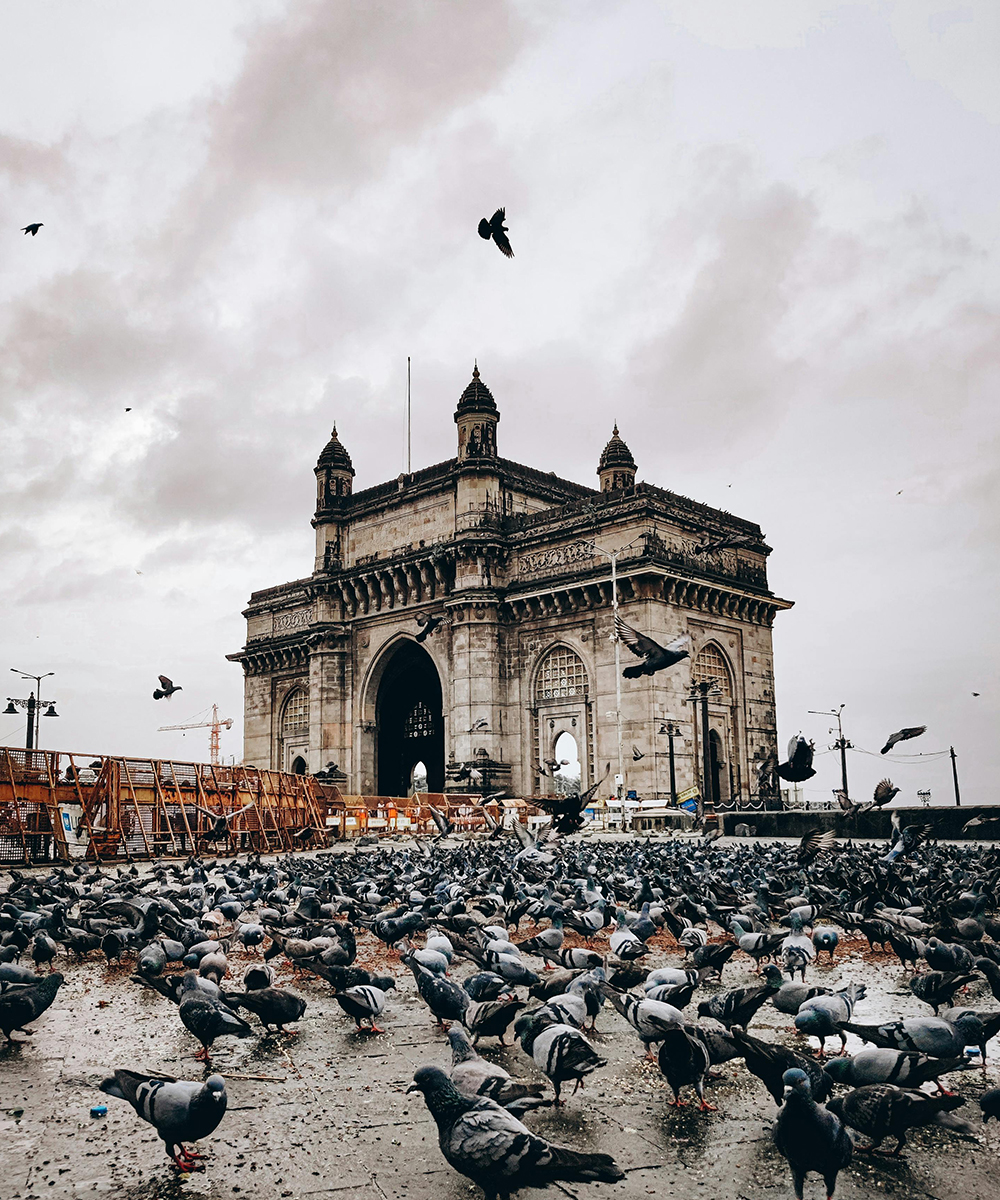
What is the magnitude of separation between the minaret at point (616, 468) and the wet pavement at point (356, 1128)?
38.3 meters

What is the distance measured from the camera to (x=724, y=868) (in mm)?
14250

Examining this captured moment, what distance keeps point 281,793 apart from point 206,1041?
76.3ft

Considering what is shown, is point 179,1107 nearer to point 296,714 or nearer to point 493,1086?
point 493,1086

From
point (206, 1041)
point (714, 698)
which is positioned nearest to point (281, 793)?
point (714, 698)

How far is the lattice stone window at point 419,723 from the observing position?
175ft

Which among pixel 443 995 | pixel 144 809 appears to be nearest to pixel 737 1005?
pixel 443 995

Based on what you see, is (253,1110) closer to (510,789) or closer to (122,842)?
(122,842)

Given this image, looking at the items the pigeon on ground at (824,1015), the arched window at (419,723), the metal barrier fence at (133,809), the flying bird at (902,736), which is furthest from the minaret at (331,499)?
the pigeon on ground at (824,1015)

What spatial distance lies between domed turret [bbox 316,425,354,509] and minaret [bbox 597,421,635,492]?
1595cm

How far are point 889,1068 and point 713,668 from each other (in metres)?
38.5

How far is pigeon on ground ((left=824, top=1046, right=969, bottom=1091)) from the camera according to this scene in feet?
13.4

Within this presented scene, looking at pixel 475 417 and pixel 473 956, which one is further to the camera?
pixel 475 417

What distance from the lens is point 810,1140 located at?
363cm

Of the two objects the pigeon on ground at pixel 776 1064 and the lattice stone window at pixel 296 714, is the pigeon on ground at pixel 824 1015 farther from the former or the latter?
the lattice stone window at pixel 296 714
